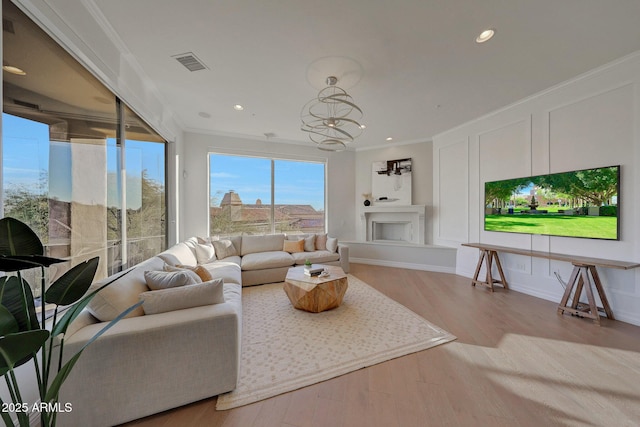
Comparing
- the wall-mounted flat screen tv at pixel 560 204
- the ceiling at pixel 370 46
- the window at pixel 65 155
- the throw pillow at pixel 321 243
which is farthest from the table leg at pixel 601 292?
the window at pixel 65 155

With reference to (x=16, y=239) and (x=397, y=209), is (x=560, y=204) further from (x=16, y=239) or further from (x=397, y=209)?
(x=16, y=239)

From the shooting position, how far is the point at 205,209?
4.84 m

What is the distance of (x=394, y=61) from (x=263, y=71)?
151 centimetres

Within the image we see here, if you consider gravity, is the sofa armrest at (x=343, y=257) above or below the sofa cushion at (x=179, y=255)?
below

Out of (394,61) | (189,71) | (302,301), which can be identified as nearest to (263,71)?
(189,71)

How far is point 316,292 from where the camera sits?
110 inches

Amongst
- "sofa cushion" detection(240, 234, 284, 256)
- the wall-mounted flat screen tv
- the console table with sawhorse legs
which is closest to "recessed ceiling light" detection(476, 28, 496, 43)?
the wall-mounted flat screen tv

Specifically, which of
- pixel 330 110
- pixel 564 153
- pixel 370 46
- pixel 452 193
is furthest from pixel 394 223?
pixel 370 46

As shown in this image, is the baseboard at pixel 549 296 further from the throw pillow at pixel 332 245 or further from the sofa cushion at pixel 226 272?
the sofa cushion at pixel 226 272

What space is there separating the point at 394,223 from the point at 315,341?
4.25 m

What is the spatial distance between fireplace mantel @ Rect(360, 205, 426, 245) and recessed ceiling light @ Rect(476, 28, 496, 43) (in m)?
3.45

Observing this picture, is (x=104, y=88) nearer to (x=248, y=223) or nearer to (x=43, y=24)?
(x=43, y=24)

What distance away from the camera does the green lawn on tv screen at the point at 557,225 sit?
2703 mm

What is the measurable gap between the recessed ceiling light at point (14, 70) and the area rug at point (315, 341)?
2458 millimetres
